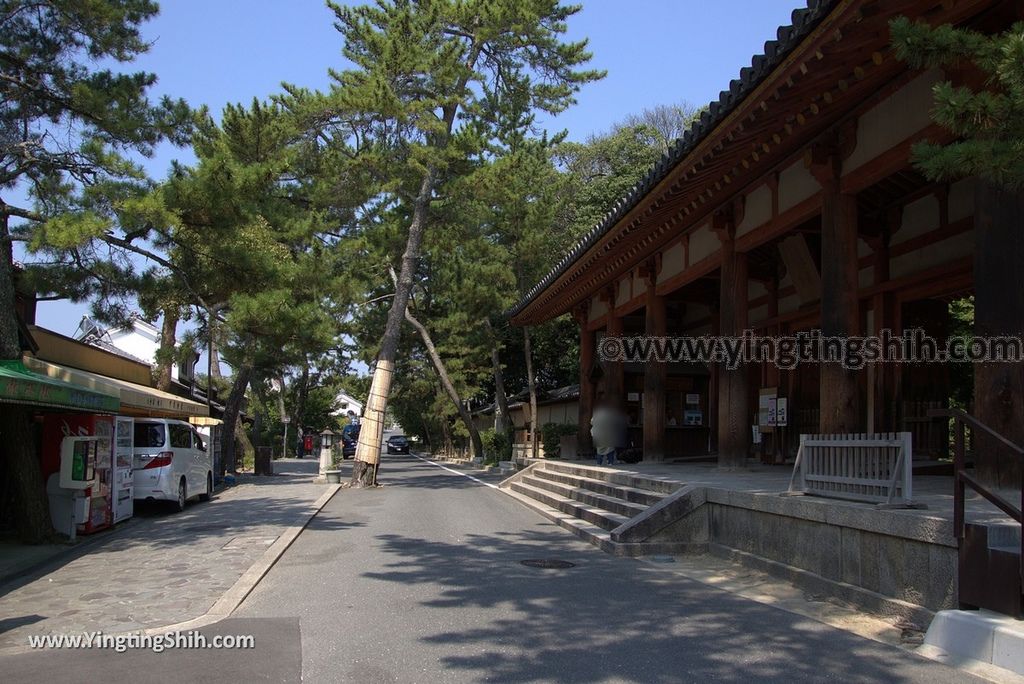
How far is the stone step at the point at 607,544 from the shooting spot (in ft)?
31.5

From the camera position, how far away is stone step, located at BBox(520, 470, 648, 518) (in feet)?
37.3

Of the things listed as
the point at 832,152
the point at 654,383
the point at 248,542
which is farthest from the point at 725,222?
the point at 248,542

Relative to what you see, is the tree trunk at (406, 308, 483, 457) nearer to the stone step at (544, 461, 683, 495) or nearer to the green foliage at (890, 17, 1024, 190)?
the stone step at (544, 461, 683, 495)

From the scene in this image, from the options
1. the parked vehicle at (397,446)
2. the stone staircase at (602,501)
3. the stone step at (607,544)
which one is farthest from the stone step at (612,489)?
the parked vehicle at (397,446)

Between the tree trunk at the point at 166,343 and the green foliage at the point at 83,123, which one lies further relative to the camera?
the tree trunk at the point at 166,343

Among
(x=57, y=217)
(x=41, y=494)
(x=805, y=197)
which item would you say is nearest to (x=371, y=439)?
(x=41, y=494)

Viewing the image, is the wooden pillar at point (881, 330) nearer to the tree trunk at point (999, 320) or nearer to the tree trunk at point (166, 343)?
the tree trunk at point (999, 320)

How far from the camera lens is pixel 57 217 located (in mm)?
9617

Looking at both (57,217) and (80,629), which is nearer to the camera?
(80,629)

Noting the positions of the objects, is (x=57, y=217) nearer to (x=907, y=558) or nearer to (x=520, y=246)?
(x=907, y=558)

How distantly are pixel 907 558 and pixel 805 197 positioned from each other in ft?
19.7

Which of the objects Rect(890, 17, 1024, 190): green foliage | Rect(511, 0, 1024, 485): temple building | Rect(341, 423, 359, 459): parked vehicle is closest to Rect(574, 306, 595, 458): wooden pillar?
Rect(511, 0, 1024, 485): temple building

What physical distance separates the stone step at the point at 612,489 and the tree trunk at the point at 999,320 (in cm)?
453

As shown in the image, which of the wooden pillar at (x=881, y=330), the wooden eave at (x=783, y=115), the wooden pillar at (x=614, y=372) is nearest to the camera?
the wooden eave at (x=783, y=115)
